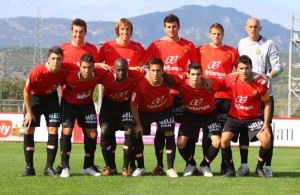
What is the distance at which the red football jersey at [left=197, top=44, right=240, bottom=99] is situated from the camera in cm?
1121

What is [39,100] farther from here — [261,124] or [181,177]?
[261,124]

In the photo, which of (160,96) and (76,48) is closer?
(160,96)

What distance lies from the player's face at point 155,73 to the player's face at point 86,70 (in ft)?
2.99

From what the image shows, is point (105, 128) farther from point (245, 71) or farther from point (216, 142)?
point (245, 71)

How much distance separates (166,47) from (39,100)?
223 centimetres

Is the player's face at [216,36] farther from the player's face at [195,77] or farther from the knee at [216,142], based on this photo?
the knee at [216,142]

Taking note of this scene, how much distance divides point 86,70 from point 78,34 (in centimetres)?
86

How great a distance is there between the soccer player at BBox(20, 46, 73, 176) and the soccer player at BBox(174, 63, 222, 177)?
1.90 meters

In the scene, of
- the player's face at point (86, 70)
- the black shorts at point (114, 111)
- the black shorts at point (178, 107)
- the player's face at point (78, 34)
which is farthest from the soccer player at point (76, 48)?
the black shorts at point (178, 107)

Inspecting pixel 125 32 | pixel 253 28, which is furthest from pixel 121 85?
pixel 253 28

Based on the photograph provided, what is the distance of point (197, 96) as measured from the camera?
1096 centimetres

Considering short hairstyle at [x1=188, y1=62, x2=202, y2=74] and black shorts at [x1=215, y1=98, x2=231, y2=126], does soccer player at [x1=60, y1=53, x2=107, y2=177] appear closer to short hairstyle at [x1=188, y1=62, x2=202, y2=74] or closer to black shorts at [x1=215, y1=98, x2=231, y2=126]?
short hairstyle at [x1=188, y1=62, x2=202, y2=74]

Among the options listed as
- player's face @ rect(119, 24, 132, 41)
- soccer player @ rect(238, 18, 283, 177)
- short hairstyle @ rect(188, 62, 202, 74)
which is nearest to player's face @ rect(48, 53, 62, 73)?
player's face @ rect(119, 24, 132, 41)

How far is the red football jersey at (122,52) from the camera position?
36.6 ft
